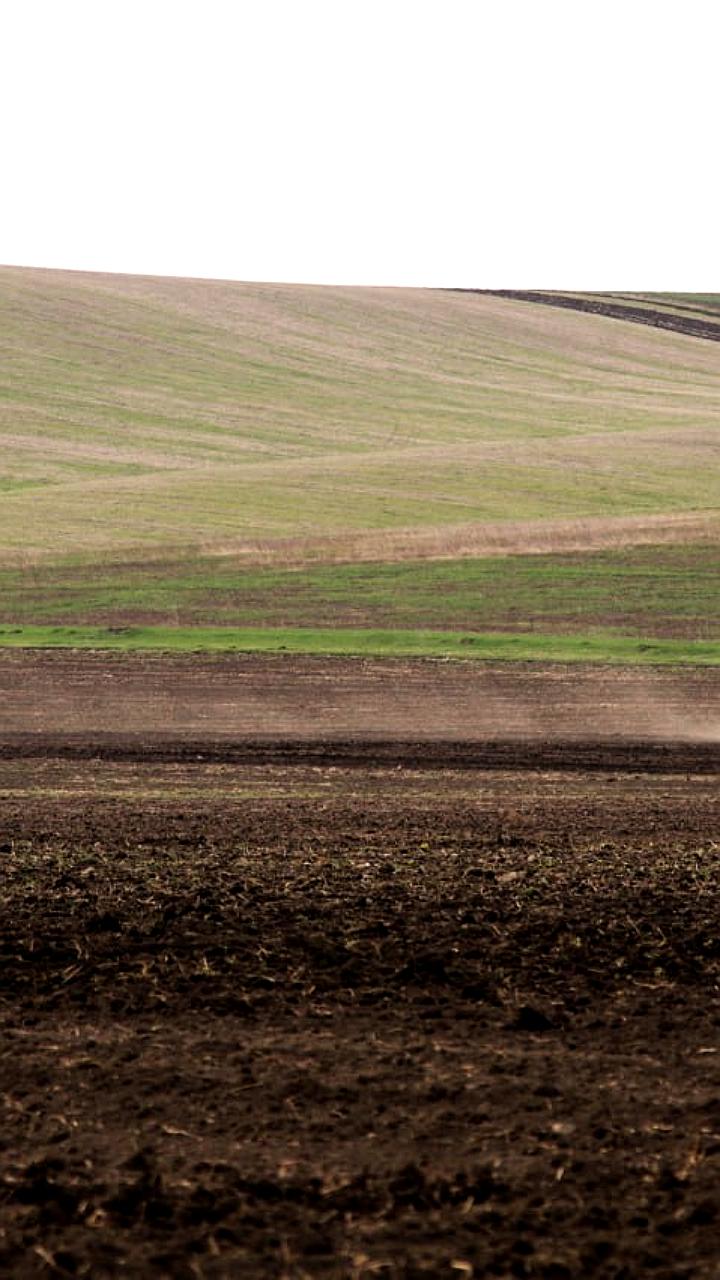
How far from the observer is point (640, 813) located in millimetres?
14297

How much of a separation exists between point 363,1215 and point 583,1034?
223 centimetres

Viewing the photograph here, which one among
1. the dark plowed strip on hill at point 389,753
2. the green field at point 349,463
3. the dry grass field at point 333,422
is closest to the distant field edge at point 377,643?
the green field at point 349,463

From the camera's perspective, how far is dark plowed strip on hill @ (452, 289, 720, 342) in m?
97.4

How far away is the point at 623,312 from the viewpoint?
10225 centimetres

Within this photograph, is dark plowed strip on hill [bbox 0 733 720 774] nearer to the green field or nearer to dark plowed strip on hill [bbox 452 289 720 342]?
the green field

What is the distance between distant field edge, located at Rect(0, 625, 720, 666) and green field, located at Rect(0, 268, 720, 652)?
0.50 m

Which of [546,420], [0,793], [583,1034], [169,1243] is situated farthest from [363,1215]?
[546,420]

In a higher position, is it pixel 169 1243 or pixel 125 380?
pixel 125 380

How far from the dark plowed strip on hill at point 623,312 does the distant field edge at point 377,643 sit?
230 feet

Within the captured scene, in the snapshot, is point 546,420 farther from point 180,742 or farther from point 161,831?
point 161,831

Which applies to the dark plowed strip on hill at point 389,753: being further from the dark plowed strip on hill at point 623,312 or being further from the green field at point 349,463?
the dark plowed strip on hill at point 623,312

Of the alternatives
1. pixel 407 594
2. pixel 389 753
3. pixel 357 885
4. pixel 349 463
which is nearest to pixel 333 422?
pixel 349 463

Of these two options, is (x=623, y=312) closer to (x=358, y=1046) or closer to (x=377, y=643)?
(x=377, y=643)

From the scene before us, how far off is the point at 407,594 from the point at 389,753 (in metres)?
14.5
